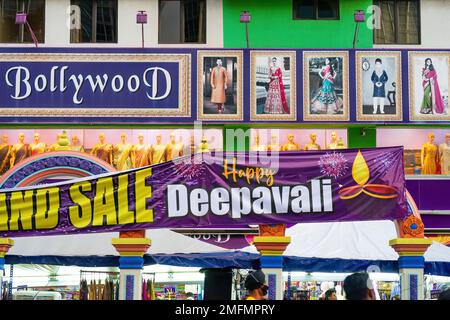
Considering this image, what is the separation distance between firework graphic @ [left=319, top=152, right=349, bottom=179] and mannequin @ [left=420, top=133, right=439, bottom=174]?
741 cm

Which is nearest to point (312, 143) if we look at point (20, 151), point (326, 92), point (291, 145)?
point (291, 145)

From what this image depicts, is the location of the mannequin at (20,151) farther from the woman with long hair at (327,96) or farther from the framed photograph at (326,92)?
the woman with long hair at (327,96)

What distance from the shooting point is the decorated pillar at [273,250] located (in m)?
12.9

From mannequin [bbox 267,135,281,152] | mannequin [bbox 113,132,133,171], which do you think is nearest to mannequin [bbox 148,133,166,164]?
mannequin [bbox 113,132,133,171]

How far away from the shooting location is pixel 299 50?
19.3m

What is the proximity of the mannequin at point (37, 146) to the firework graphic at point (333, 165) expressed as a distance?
9.01 metres

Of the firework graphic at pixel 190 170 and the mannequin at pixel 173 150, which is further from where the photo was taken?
the mannequin at pixel 173 150

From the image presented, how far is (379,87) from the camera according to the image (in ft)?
62.5

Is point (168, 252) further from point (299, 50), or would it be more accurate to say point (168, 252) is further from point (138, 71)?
point (299, 50)

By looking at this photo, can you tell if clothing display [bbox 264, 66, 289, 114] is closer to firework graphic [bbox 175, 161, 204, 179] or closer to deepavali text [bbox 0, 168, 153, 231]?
firework graphic [bbox 175, 161, 204, 179]

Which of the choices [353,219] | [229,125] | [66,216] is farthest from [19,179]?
[229,125]

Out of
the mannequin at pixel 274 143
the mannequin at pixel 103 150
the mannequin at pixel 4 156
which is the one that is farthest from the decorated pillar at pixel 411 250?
the mannequin at pixel 4 156

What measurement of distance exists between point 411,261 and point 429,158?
7.20m

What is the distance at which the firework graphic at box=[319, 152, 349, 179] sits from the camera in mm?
12953
